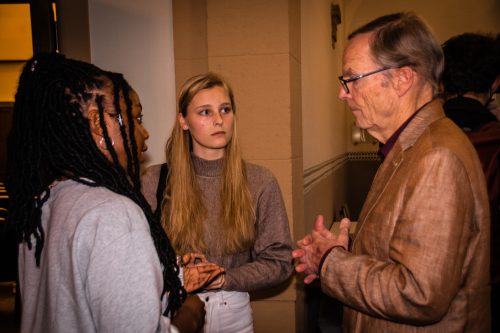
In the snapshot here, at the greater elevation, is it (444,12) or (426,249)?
→ (444,12)

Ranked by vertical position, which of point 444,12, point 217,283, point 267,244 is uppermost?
point 444,12

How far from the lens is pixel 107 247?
0.92m

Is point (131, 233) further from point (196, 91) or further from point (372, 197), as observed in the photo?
point (196, 91)

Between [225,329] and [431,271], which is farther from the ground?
[431,271]

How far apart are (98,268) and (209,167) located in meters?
1.16

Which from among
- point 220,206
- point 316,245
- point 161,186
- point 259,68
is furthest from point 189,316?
point 259,68

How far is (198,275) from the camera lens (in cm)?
156

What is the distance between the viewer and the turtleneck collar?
204cm

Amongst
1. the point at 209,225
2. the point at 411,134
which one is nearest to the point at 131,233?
the point at 411,134

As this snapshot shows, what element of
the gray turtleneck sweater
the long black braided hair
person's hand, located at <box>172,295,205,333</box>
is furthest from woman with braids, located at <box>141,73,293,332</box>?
the long black braided hair

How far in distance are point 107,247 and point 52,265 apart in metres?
0.17

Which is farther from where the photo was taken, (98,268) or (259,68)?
(259,68)

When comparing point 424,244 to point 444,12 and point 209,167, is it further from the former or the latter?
point 444,12

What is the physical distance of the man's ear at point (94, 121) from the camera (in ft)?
3.67
